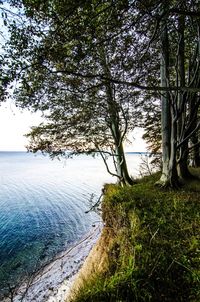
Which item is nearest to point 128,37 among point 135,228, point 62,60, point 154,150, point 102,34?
point 102,34

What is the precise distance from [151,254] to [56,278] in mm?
6296

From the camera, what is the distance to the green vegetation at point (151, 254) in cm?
303

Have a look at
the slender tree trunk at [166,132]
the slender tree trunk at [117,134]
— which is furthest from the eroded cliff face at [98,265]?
the slender tree trunk at [117,134]

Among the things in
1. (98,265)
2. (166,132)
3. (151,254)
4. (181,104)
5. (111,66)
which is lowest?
(98,265)

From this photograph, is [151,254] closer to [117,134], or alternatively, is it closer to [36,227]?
[117,134]

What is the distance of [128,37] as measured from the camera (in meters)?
5.49

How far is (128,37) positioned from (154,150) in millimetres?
10613

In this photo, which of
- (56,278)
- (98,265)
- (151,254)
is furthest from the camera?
(56,278)

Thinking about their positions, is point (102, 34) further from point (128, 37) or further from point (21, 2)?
point (21, 2)

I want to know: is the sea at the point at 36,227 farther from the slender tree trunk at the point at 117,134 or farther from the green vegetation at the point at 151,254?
the green vegetation at the point at 151,254

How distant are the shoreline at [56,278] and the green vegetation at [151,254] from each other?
9.86 feet

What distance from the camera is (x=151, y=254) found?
3.64 m

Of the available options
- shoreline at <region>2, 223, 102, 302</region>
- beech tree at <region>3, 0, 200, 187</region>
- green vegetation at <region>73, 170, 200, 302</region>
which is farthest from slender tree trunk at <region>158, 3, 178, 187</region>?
shoreline at <region>2, 223, 102, 302</region>

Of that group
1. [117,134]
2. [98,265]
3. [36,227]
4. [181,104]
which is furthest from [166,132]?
[36,227]
